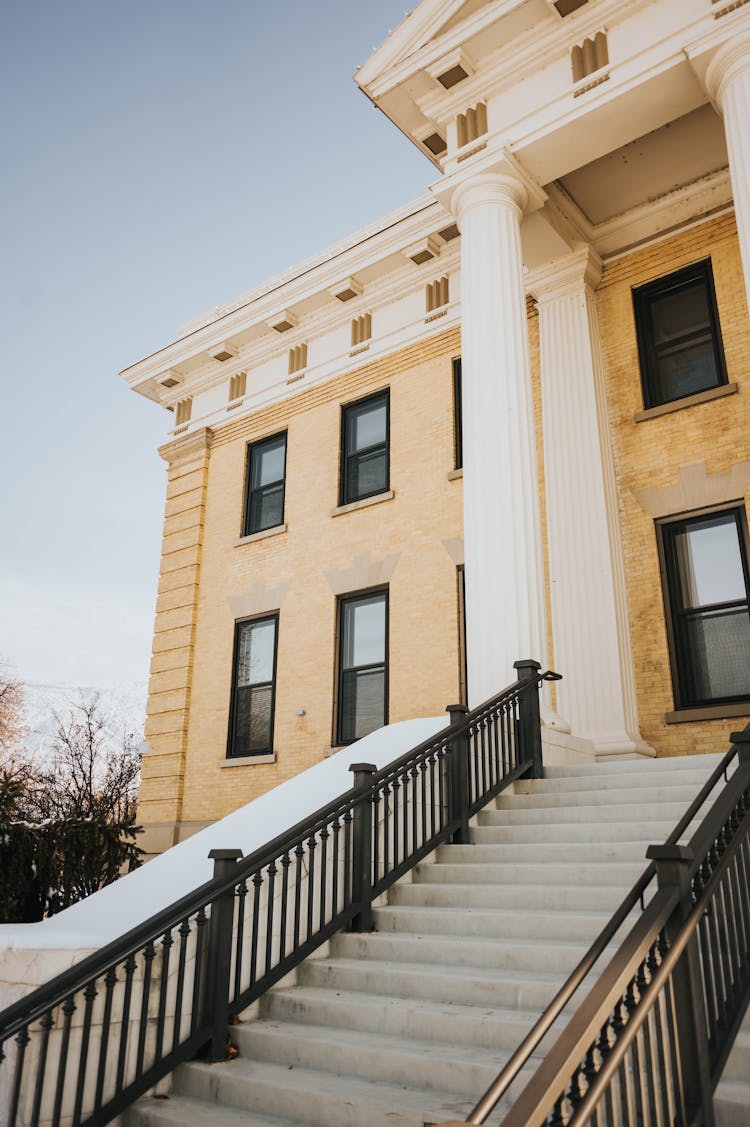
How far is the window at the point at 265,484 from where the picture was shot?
16.8 m

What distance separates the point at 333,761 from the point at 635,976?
5.76m

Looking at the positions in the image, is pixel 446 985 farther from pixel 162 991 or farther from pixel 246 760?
pixel 246 760

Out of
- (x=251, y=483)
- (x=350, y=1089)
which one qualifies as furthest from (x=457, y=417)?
(x=350, y=1089)

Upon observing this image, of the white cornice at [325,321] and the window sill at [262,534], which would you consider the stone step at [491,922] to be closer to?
the window sill at [262,534]

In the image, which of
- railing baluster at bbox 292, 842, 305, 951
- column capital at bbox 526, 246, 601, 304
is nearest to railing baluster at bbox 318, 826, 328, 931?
railing baluster at bbox 292, 842, 305, 951

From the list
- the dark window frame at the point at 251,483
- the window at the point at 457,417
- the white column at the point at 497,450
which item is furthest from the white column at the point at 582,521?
the dark window frame at the point at 251,483

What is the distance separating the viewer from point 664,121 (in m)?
10.8

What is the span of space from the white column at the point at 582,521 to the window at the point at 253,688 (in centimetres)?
563

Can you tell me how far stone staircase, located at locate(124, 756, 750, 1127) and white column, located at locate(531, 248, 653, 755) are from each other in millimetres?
3240

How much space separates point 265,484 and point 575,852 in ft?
37.6

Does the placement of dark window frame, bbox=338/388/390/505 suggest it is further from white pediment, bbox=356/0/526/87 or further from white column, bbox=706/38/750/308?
white column, bbox=706/38/750/308

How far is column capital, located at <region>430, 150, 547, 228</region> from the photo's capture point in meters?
11.4

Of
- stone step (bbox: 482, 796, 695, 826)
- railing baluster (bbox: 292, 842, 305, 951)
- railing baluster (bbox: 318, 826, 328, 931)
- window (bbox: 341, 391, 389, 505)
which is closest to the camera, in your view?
railing baluster (bbox: 292, 842, 305, 951)

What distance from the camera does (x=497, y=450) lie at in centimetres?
1053
